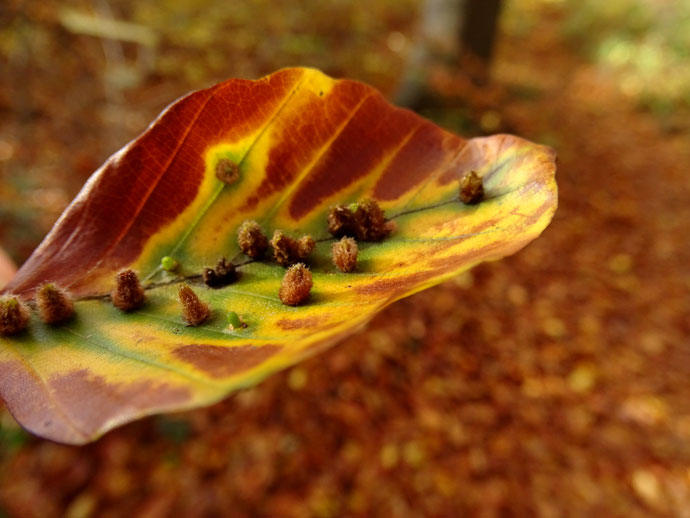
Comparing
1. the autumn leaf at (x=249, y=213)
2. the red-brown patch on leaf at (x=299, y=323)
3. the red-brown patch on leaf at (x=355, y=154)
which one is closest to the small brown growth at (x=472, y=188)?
the autumn leaf at (x=249, y=213)

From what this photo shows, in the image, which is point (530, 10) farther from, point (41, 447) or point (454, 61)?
point (41, 447)

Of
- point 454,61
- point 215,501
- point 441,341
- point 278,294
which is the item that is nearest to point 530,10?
point 454,61

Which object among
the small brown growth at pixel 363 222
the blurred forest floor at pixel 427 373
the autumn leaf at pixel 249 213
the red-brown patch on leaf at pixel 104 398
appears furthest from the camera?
the blurred forest floor at pixel 427 373

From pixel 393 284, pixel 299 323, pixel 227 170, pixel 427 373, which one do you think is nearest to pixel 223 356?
pixel 299 323

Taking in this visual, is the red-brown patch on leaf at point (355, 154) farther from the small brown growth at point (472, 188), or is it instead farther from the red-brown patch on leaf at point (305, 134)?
the small brown growth at point (472, 188)

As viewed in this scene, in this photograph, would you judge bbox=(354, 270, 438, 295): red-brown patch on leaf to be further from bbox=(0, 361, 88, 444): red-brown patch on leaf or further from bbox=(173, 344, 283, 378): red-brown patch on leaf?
bbox=(0, 361, 88, 444): red-brown patch on leaf
